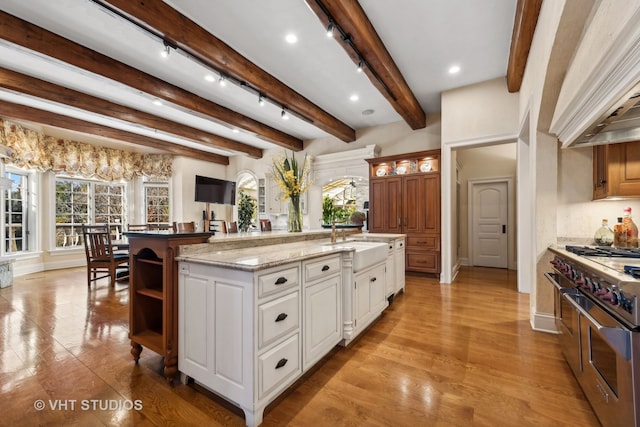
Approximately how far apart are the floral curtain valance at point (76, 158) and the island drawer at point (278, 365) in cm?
676

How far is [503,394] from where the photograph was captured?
172 centimetres

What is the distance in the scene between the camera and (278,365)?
1.60m

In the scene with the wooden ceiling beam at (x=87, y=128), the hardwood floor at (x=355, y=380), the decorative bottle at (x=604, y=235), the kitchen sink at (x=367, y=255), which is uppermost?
the wooden ceiling beam at (x=87, y=128)

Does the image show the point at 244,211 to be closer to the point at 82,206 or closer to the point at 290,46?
the point at 82,206

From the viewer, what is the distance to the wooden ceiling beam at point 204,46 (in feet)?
7.92

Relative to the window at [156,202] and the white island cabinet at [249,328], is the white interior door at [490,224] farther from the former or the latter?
the window at [156,202]

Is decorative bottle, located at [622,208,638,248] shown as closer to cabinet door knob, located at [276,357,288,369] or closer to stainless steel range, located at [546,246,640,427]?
stainless steel range, located at [546,246,640,427]

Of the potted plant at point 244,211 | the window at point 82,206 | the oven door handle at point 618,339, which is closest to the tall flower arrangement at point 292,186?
the oven door handle at point 618,339

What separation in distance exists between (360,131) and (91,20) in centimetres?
496

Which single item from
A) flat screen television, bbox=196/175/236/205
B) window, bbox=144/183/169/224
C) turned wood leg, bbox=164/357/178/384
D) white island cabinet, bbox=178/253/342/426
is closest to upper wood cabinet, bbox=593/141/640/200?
white island cabinet, bbox=178/253/342/426

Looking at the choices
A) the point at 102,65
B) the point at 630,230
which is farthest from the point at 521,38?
the point at 102,65

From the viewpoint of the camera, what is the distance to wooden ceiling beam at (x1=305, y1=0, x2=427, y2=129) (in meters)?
2.46

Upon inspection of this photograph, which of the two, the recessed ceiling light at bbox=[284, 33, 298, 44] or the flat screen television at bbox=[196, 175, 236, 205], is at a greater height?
the recessed ceiling light at bbox=[284, 33, 298, 44]

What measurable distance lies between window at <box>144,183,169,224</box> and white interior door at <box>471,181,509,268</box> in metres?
8.30
